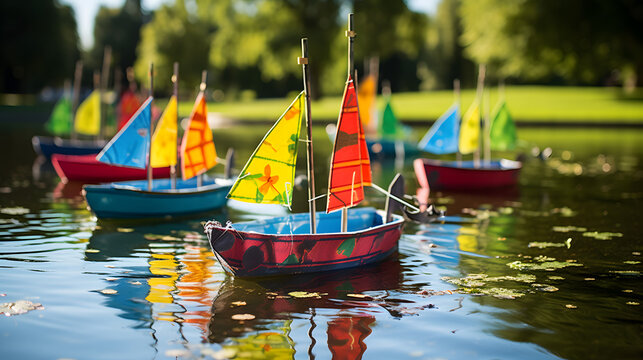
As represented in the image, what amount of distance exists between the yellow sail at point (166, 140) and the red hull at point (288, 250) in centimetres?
588

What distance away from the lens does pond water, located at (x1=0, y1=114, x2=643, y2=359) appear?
25.1 feet

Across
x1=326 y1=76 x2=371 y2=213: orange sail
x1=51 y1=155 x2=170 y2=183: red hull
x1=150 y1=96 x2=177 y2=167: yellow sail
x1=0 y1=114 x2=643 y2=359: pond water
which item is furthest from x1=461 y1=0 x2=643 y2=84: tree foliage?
x1=326 y1=76 x2=371 y2=213: orange sail

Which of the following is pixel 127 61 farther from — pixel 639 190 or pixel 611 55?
pixel 639 190

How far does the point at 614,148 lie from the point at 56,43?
5077 cm

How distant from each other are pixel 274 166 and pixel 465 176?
10877mm

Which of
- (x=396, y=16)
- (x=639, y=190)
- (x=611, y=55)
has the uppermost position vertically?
(x=396, y=16)

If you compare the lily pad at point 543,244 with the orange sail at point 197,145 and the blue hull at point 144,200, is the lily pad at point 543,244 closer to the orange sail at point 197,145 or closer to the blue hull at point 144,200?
the blue hull at point 144,200

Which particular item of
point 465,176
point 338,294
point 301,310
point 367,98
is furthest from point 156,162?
point 367,98

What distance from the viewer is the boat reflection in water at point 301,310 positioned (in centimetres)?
766

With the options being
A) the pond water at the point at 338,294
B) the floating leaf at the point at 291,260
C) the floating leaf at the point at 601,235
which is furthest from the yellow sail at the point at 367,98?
the floating leaf at the point at 291,260

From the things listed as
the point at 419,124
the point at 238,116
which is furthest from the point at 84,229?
the point at 238,116

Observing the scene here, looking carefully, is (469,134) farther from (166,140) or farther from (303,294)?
(303,294)

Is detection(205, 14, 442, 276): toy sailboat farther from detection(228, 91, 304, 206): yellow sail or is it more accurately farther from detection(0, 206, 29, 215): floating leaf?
detection(0, 206, 29, 215): floating leaf

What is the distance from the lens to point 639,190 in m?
20.5
